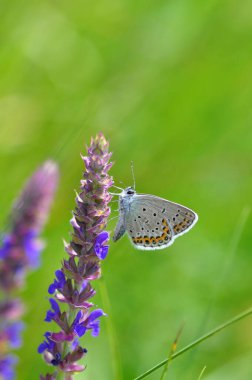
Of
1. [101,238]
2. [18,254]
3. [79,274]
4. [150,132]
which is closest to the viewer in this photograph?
[18,254]

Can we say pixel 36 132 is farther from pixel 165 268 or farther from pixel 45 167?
pixel 45 167

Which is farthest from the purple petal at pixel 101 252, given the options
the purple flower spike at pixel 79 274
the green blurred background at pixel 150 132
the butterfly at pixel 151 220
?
the green blurred background at pixel 150 132

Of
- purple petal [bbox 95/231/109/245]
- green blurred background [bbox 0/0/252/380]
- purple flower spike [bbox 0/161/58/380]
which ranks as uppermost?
purple flower spike [bbox 0/161/58/380]

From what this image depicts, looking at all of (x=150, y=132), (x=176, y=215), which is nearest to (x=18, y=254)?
(x=176, y=215)

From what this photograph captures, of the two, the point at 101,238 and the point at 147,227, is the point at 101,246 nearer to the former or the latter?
the point at 101,238

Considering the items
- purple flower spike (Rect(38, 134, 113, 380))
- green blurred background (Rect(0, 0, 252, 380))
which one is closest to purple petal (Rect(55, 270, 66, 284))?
purple flower spike (Rect(38, 134, 113, 380))

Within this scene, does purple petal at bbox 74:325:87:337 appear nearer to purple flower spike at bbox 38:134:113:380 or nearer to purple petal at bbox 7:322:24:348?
purple flower spike at bbox 38:134:113:380
